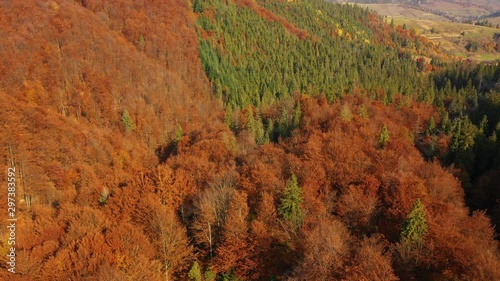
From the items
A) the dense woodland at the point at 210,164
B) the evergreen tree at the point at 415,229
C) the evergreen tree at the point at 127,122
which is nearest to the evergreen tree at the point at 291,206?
the dense woodland at the point at 210,164

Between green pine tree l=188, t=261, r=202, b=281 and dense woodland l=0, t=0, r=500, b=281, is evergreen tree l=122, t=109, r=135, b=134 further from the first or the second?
green pine tree l=188, t=261, r=202, b=281

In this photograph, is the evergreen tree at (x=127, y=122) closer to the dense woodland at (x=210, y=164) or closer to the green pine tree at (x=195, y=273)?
the dense woodland at (x=210, y=164)

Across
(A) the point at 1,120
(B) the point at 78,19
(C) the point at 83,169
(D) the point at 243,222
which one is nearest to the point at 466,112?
(D) the point at 243,222

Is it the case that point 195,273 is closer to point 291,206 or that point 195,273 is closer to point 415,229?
point 291,206

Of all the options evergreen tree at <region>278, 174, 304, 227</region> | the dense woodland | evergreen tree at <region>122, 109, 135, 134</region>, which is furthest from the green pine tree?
evergreen tree at <region>122, 109, 135, 134</region>

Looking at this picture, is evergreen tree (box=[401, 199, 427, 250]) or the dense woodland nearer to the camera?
evergreen tree (box=[401, 199, 427, 250])

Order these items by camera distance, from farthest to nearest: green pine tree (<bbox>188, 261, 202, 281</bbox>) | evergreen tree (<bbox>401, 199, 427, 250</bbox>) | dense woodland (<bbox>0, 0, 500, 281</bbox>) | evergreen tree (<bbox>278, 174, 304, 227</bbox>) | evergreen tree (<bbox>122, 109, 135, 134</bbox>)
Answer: evergreen tree (<bbox>122, 109, 135, 134</bbox>)
evergreen tree (<bbox>278, 174, 304, 227</bbox>)
green pine tree (<bbox>188, 261, 202, 281</bbox>)
dense woodland (<bbox>0, 0, 500, 281</bbox>)
evergreen tree (<bbox>401, 199, 427, 250</bbox>)

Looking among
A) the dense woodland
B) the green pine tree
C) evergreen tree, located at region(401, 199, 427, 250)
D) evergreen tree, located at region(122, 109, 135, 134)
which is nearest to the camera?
evergreen tree, located at region(401, 199, 427, 250)
